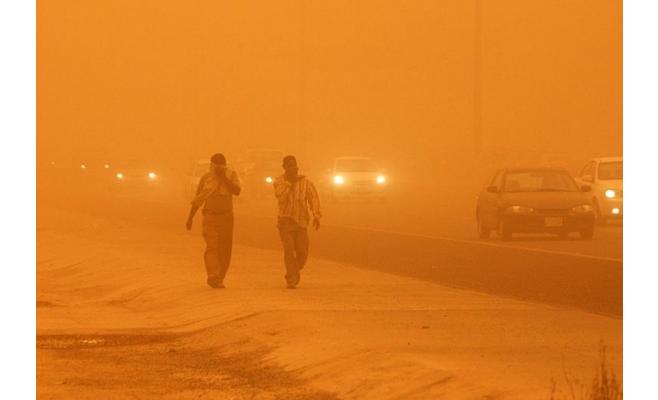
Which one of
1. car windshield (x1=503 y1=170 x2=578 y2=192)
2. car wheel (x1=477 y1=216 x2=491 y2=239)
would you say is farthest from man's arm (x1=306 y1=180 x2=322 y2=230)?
car wheel (x1=477 y1=216 x2=491 y2=239)

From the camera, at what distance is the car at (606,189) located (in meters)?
33.3

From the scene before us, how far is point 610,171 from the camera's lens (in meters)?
33.9

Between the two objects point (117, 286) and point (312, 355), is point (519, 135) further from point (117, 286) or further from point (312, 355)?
point (312, 355)

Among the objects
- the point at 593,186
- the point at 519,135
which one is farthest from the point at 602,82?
the point at 593,186

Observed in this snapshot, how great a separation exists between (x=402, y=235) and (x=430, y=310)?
15278mm

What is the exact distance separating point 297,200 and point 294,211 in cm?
14

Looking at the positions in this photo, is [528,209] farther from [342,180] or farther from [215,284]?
[342,180]

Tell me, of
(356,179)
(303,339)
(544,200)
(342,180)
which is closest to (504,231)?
(544,200)

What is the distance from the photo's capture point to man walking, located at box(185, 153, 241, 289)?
720 inches

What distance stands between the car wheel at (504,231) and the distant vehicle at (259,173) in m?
21.1

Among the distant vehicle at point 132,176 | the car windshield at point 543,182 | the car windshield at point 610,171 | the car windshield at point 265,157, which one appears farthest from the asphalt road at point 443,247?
the distant vehicle at point 132,176

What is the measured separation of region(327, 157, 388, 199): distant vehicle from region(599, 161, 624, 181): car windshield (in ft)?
48.8
